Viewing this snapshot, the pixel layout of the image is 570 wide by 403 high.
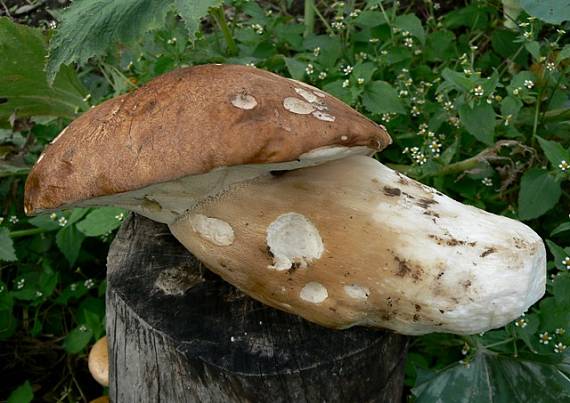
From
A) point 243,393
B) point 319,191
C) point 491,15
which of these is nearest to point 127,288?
point 243,393

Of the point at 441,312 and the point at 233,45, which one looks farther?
the point at 233,45

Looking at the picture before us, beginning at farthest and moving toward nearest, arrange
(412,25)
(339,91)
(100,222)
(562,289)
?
(412,25) < (339,91) < (100,222) < (562,289)

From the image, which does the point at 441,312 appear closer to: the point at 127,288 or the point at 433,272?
the point at 433,272

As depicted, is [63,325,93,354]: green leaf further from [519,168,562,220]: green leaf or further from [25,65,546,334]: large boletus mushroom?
[519,168,562,220]: green leaf

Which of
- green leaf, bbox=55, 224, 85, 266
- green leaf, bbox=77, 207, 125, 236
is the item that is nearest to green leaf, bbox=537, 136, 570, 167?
green leaf, bbox=77, 207, 125, 236

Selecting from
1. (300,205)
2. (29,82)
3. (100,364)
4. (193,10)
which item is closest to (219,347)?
(300,205)

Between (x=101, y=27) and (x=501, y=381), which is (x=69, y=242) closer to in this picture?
(x=101, y=27)

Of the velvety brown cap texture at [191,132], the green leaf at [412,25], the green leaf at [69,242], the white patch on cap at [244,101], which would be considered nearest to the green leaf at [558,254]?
the velvety brown cap texture at [191,132]
